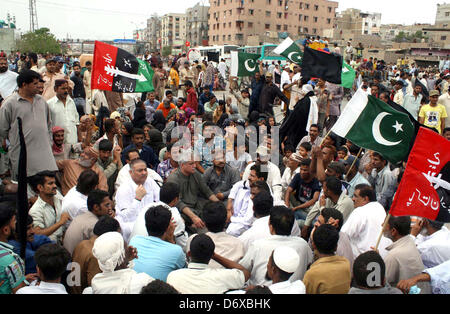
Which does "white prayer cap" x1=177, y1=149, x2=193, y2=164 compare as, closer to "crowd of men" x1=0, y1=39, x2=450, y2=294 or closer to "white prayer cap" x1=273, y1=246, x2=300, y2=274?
"crowd of men" x1=0, y1=39, x2=450, y2=294

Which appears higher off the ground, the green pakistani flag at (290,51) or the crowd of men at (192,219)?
the green pakistani flag at (290,51)

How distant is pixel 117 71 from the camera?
747cm

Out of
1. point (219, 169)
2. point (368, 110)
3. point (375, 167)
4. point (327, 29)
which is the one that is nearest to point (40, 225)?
point (219, 169)

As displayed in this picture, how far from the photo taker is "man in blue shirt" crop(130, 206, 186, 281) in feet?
10.9

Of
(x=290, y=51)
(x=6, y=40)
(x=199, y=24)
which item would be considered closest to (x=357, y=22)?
(x=199, y=24)

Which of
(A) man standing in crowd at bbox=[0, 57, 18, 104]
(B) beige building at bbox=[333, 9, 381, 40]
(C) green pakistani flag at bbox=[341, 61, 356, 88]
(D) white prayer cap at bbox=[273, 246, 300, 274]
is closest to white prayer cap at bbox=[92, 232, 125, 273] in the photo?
(D) white prayer cap at bbox=[273, 246, 300, 274]

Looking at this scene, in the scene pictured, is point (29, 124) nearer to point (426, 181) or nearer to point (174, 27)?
point (426, 181)

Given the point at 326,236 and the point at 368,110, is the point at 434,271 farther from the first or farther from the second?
the point at 368,110

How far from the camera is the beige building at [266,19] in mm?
75062

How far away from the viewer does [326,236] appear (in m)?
3.23

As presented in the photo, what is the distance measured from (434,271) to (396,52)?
57803 mm

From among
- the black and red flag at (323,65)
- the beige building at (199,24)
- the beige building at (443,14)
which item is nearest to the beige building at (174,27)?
the beige building at (199,24)

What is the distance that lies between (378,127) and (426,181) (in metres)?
1.25

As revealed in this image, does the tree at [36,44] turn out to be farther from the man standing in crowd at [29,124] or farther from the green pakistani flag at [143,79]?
the man standing in crowd at [29,124]
